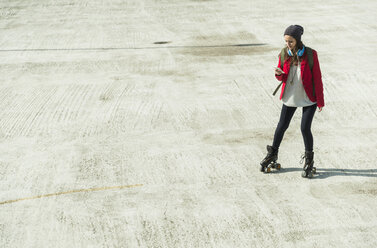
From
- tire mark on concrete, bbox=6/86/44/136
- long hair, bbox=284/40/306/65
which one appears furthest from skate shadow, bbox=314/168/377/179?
tire mark on concrete, bbox=6/86/44/136

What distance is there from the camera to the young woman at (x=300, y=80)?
209 inches

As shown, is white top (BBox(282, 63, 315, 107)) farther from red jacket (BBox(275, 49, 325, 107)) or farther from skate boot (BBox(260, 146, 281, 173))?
skate boot (BBox(260, 146, 281, 173))

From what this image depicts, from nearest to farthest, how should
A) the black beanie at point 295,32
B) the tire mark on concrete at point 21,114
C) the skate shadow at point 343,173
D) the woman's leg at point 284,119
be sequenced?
the black beanie at point 295,32, the woman's leg at point 284,119, the skate shadow at point 343,173, the tire mark on concrete at point 21,114

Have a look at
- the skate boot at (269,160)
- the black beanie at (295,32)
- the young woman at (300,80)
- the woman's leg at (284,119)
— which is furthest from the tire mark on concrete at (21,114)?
the black beanie at (295,32)

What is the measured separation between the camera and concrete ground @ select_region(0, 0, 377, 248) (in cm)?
501

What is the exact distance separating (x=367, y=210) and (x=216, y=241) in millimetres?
1697

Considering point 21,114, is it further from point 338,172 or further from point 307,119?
point 338,172

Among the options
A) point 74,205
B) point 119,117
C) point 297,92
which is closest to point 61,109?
point 119,117

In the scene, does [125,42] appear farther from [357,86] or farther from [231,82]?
[357,86]

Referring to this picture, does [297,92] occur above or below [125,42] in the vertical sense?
above

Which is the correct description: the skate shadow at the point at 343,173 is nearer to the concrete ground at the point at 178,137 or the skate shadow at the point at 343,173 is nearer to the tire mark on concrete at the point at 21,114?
the concrete ground at the point at 178,137

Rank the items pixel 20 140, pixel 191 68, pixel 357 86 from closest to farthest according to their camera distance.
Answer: pixel 20 140 → pixel 357 86 → pixel 191 68

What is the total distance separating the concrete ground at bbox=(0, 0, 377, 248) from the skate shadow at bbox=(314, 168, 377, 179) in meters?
0.02

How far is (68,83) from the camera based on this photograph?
29.2ft
